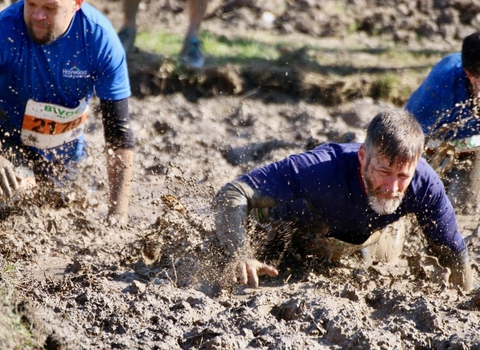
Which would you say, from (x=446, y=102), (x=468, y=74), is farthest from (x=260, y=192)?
(x=468, y=74)

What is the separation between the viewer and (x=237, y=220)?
489 cm

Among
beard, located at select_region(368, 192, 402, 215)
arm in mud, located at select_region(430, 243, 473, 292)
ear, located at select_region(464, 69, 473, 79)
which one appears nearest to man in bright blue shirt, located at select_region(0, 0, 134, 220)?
beard, located at select_region(368, 192, 402, 215)

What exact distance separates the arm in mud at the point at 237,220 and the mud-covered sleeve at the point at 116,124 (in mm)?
913

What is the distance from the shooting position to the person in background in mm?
6301

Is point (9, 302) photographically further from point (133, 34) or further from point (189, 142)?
point (133, 34)

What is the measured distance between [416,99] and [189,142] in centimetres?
228

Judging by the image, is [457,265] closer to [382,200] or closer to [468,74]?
[382,200]

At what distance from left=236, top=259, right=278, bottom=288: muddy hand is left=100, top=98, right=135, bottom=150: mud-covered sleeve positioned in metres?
1.39

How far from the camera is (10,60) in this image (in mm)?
5469

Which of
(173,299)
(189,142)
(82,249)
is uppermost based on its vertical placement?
(173,299)

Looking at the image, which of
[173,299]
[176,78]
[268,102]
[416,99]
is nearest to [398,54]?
[268,102]

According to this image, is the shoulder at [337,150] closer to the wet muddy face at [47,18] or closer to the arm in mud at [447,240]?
the arm in mud at [447,240]

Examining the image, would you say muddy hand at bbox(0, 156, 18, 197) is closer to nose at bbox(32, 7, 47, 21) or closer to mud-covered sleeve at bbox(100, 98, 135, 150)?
mud-covered sleeve at bbox(100, 98, 135, 150)

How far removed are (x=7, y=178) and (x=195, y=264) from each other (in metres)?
1.30
